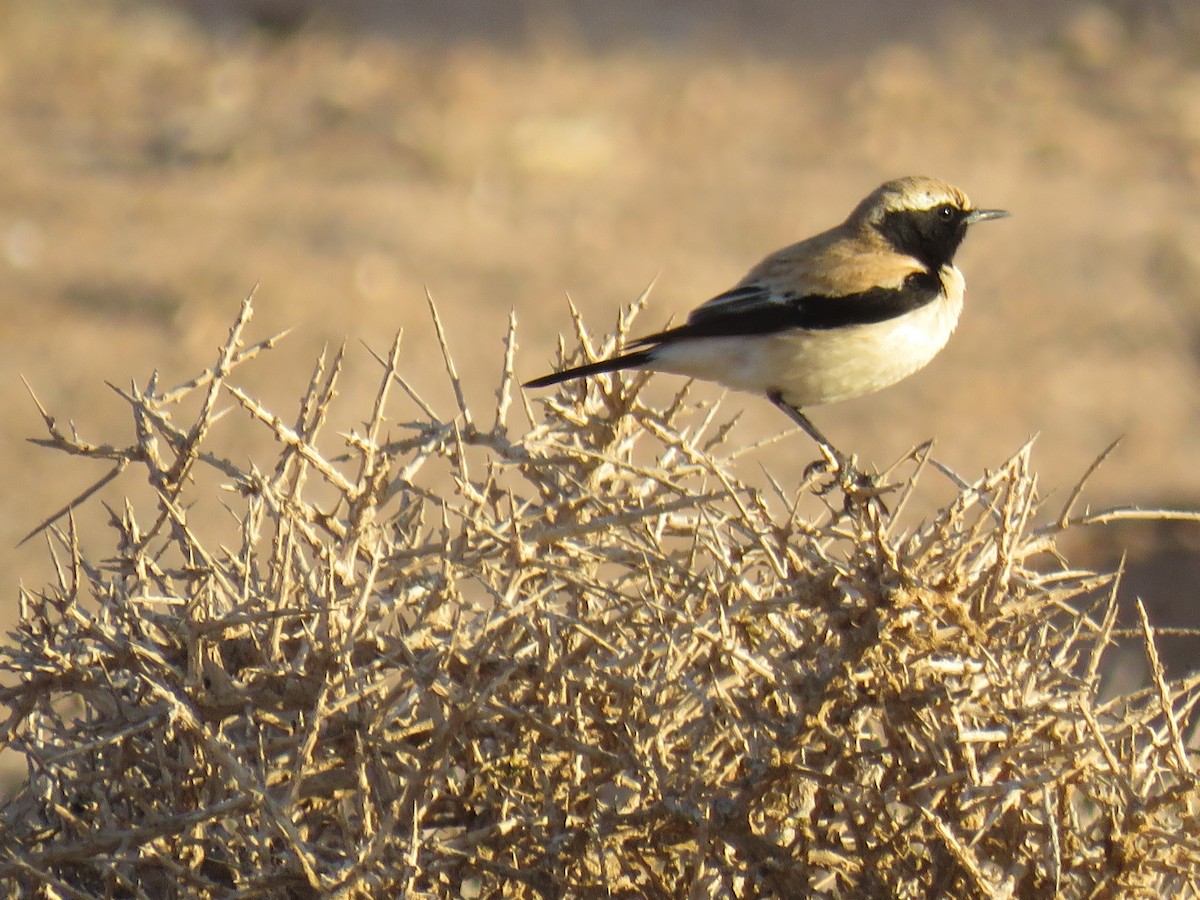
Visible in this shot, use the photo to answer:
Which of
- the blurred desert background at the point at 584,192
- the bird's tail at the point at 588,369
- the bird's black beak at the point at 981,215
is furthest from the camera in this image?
the blurred desert background at the point at 584,192

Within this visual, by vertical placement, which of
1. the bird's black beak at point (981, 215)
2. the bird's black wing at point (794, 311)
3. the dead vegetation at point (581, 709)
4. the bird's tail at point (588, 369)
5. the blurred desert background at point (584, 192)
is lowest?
the dead vegetation at point (581, 709)

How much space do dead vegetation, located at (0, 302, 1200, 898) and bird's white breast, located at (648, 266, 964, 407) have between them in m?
1.29

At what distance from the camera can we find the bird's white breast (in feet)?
15.9

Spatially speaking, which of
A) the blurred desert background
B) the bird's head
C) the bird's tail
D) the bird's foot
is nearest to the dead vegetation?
the bird's tail

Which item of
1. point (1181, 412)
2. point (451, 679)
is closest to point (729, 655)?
point (451, 679)

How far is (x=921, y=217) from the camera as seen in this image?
5355 mm

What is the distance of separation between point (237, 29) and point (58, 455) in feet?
25.7

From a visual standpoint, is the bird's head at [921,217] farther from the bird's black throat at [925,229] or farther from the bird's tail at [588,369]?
the bird's tail at [588,369]

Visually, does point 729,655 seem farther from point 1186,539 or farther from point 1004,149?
point 1004,149

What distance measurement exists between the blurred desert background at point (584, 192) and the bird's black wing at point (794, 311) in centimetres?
387

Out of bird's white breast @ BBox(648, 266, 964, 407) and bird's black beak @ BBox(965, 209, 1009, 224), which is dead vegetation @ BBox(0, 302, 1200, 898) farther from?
bird's black beak @ BBox(965, 209, 1009, 224)

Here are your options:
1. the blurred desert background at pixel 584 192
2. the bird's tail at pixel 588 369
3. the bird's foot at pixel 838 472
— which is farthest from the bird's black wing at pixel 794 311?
the blurred desert background at pixel 584 192

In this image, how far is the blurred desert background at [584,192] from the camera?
35.0 ft

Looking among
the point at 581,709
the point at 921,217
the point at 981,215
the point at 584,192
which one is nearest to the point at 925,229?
the point at 921,217
